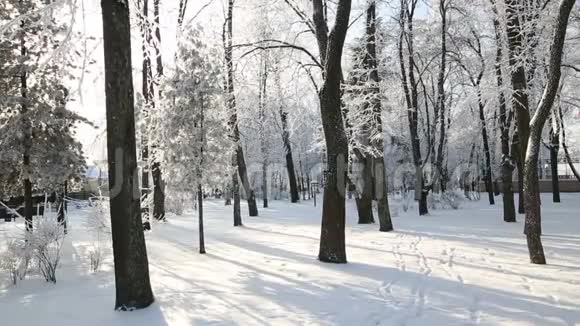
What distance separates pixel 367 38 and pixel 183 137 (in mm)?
7076

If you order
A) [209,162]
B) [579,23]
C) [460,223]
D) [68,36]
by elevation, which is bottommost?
[460,223]

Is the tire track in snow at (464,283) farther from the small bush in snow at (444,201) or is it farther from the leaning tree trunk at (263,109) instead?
the small bush in snow at (444,201)

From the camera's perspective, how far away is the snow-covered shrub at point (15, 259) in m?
7.14

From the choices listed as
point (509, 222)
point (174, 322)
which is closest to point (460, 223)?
point (509, 222)

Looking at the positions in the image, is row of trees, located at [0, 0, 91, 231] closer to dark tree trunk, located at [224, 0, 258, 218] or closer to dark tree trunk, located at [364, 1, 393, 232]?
dark tree trunk, located at [224, 0, 258, 218]

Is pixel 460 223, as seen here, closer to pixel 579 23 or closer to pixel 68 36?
pixel 579 23

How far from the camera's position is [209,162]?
9711 mm

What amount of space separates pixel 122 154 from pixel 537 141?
20.8ft

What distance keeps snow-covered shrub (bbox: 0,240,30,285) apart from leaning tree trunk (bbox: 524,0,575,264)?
8.56 metres

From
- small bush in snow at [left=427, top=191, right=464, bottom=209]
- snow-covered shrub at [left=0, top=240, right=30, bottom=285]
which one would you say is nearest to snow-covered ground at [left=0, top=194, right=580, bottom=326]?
snow-covered shrub at [left=0, top=240, right=30, bottom=285]

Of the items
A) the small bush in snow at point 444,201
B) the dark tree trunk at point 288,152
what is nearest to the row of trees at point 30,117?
the dark tree trunk at point 288,152

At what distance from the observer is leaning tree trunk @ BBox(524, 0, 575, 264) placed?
6523 millimetres

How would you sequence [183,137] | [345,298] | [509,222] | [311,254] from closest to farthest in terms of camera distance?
[345,298], [311,254], [183,137], [509,222]

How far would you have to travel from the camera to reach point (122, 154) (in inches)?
199
